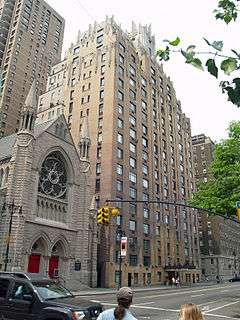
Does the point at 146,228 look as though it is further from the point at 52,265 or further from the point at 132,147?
the point at 52,265

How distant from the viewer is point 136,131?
6250 cm

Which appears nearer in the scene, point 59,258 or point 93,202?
point 59,258

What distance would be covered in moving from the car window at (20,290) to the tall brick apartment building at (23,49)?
80658 mm

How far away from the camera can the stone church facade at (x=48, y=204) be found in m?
36.5

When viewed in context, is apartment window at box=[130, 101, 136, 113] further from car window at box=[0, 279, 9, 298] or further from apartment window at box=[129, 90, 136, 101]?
car window at box=[0, 279, 9, 298]

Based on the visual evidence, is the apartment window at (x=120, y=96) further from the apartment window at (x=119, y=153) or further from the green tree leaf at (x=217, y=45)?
the green tree leaf at (x=217, y=45)

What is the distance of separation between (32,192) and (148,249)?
26.2 metres

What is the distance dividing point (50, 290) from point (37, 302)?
2.74 feet

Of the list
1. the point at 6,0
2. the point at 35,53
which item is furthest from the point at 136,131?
the point at 6,0

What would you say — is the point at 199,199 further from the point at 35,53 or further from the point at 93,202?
the point at 35,53

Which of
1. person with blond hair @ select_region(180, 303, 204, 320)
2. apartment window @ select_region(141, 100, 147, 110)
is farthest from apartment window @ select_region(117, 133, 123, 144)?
person with blond hair @ select_region(180, 303, 204, 320)

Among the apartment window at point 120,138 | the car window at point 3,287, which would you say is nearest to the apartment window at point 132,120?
the apartment window at point 120,138

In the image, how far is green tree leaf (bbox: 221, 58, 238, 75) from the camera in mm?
4055

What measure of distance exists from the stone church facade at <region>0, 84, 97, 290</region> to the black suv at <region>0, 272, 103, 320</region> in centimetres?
2431
